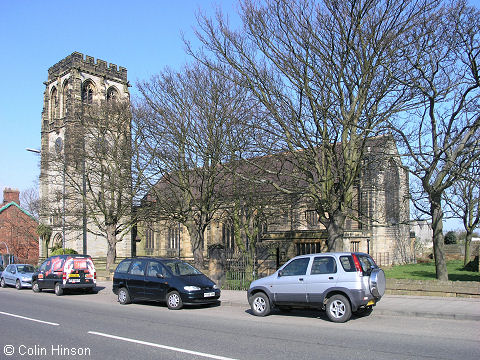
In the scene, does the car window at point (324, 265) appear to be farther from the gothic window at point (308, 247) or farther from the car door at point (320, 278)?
the gothic window at point (308, 247)

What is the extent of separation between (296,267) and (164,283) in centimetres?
493

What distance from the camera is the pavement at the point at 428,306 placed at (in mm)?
11195

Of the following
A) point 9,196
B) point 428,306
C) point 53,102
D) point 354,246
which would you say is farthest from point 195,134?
point 9,196

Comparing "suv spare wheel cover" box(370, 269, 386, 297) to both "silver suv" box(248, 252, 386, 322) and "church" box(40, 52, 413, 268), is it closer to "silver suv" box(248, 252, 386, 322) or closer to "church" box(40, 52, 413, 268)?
"silver suv" box(248, 252, 386, 322)

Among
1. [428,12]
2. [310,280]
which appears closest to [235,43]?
[428,12]

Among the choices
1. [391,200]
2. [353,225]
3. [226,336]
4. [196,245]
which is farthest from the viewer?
[391,200]

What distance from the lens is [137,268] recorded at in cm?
1591

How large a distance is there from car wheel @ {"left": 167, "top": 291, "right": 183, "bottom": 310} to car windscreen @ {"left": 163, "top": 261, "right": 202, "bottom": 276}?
0.76 meters

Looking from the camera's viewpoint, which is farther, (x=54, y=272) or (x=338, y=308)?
(x=54, y=272)

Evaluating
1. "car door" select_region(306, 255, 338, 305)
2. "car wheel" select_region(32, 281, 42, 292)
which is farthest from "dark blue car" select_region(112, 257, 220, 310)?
"car wheel" select_region(32, 281, 42, 292)

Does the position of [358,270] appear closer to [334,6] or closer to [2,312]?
[334,6]

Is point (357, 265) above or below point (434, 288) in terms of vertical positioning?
above

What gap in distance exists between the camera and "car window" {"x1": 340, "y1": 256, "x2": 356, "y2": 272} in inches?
430

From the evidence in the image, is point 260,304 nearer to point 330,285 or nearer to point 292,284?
point 292,284
